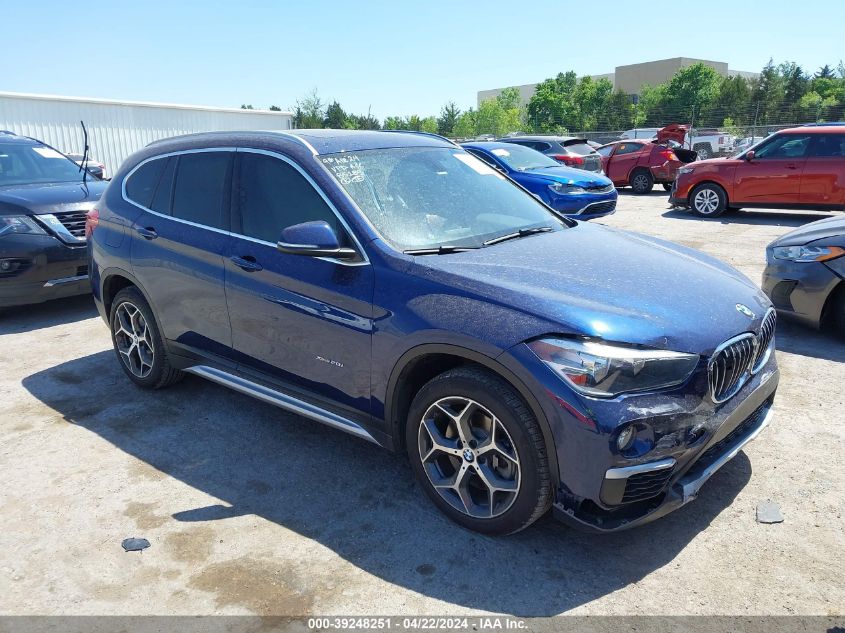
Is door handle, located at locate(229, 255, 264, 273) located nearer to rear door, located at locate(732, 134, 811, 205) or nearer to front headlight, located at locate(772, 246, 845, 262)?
front headlight, located at locate(772, 246, 845, 262)

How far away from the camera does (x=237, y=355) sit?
3.97 m

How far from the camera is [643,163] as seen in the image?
18.5 metres

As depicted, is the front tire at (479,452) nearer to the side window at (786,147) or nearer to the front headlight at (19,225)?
the front headlight at (19,225)

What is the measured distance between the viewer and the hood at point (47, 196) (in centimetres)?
669

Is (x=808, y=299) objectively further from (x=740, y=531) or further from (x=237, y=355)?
(x=237, y=355)

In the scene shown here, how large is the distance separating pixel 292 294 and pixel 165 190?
165 centimetres

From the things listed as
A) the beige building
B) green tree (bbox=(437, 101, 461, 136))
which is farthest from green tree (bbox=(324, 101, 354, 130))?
the beige building

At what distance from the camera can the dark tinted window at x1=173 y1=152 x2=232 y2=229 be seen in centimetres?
402

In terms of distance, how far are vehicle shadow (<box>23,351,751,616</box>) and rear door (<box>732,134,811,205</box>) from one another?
10.3m

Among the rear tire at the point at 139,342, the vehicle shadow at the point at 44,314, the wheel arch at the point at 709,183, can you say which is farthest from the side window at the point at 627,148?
the rear tire at the point at 139,342

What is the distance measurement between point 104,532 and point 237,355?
4.00 ft

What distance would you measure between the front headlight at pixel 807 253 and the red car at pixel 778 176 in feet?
24.2

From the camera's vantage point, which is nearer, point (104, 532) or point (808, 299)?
point (104, 532)

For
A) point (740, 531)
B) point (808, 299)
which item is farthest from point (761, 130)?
point (740, 531)
